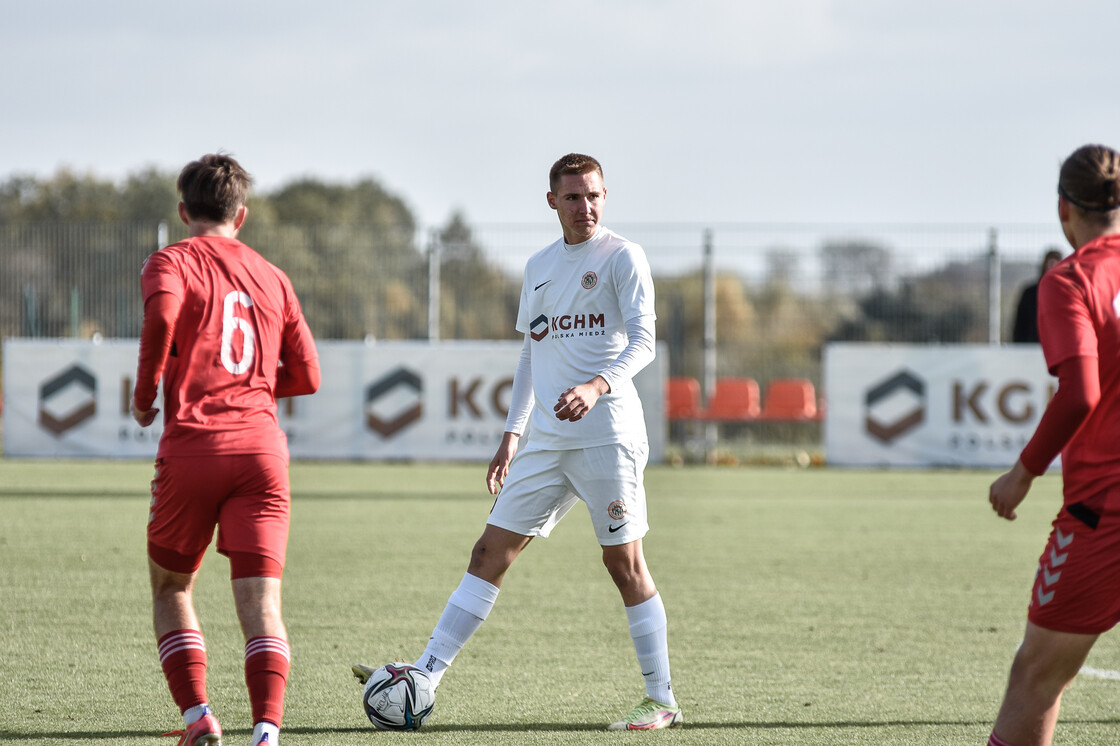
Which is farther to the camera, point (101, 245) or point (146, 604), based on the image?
point (101, 245)

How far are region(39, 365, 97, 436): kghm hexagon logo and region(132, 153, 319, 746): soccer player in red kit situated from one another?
1555cm

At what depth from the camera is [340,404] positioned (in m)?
18.8

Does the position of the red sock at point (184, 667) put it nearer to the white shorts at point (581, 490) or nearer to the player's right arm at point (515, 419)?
the white shorts at point (581, 490)

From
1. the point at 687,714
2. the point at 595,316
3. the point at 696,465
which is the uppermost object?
the point at 595,316

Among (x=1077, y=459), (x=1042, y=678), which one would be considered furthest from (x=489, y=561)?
(x=1077, y=459)

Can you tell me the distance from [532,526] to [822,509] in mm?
8966

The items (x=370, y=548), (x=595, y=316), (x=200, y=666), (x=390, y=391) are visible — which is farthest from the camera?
(x=390, y=391)

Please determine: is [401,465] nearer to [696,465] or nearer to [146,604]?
[696,465]

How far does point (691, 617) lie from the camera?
7.10 m

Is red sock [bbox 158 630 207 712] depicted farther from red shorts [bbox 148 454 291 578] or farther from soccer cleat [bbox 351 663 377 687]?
soccer cleat [bbox 351 663 377 687]

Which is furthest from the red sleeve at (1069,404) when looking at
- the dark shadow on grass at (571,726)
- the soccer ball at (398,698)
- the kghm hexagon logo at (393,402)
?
the kghm hexagon logo at (393,402)

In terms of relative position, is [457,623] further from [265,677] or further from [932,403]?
[932,403]

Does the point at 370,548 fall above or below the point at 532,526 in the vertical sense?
below

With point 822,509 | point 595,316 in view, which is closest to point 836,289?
point 822,509
